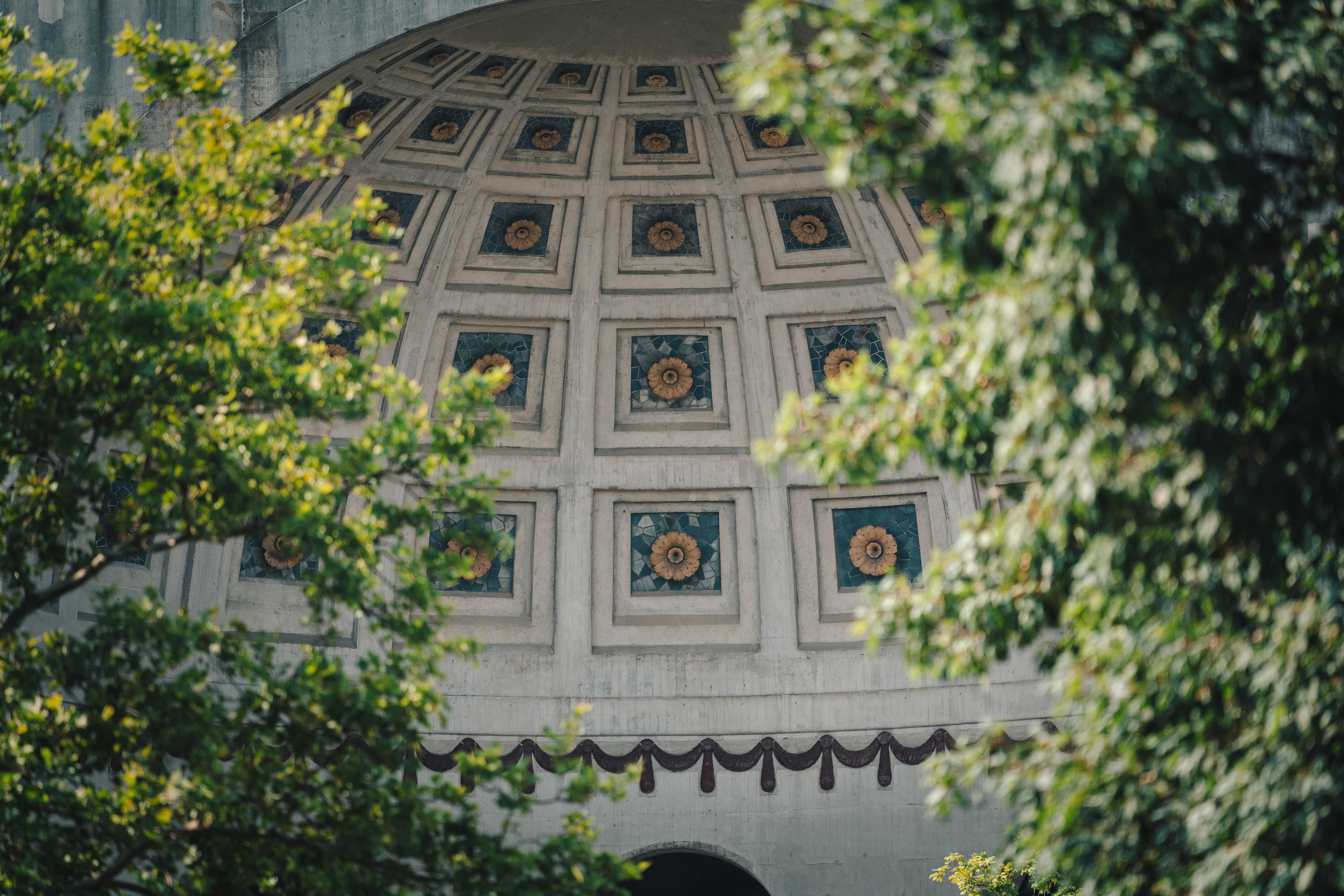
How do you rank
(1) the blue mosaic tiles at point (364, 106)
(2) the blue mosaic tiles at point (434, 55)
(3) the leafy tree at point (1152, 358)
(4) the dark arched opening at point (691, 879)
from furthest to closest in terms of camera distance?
(4) the dark arched opening at point (691, 879) < (1) the blue mosaic tiles at point (364, 106) < (2) the blue mosaic tiles at point (434, 55) < (3) the leafy tree at point (1152, 358)

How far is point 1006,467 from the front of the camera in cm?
558

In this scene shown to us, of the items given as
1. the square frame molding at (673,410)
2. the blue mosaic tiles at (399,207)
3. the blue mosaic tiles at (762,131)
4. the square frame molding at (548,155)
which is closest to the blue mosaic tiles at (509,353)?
the square frame molding at (673,410)

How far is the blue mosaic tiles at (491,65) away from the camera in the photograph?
13.1 metres

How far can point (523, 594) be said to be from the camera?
14.7m

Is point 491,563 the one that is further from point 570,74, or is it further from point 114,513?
point 570,74

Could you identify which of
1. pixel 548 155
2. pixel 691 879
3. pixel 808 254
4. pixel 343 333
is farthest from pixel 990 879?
pixel 343 333

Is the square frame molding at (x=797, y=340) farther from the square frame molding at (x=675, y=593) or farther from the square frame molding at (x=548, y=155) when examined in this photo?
the square frame molding at (x=548, y=155)

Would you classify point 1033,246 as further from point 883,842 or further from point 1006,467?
point 883,842

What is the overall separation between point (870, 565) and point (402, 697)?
7921 millimetres

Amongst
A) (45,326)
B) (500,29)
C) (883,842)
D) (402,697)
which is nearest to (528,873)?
(402,697)

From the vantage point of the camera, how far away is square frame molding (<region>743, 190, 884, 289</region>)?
14250 millimetres

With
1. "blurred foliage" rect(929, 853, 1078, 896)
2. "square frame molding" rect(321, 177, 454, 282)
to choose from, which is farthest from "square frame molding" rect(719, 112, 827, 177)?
"blurred foliage" rect(929, 853, 1078, 896)

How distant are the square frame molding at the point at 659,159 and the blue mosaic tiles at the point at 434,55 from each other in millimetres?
1949

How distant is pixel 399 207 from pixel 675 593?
5042 mm
